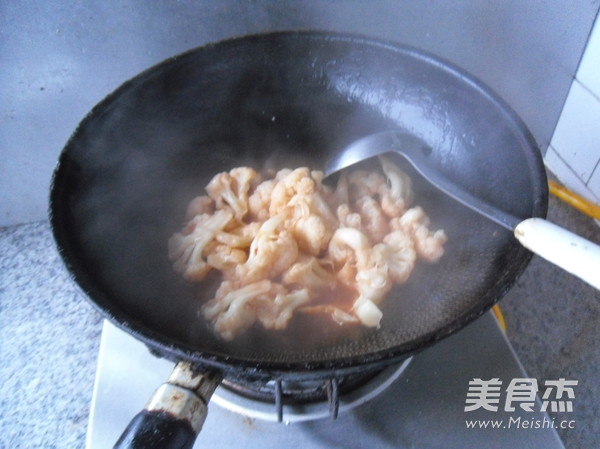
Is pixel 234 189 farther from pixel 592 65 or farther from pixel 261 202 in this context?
pixel 592 65

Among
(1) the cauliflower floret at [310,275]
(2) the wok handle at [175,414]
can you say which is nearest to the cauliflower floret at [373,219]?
(1) the cauliflower floret at [310,275]

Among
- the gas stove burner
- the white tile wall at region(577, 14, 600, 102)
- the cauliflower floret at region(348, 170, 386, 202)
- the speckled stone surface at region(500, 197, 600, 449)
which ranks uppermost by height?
the white tile wall at region(577, 14, 600, 102)

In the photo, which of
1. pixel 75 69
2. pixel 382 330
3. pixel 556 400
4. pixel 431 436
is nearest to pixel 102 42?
pixel 75 69

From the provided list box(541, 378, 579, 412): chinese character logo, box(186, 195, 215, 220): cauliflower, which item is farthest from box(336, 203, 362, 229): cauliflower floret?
box(541, 378, 579, 412): chinese character logo

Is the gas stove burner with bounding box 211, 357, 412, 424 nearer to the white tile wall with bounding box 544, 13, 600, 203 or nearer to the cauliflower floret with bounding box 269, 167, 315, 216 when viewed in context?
the cauliflower floret with bounding box 269, 167, 315, 216

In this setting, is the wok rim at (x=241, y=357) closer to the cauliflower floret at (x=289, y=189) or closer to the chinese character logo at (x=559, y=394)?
the cauliflower floret at (x=289, y=189)
